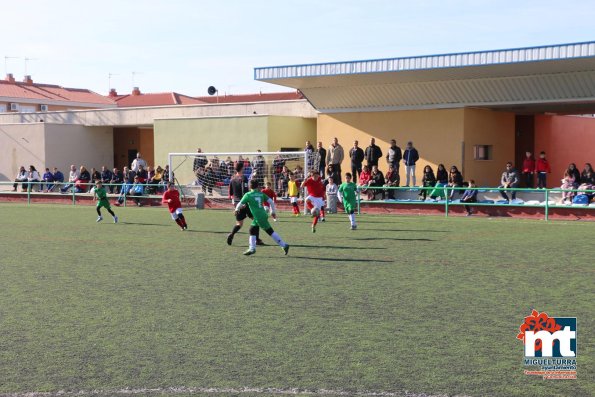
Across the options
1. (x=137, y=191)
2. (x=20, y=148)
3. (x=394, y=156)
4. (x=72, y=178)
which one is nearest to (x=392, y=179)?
(x=394, y=156)

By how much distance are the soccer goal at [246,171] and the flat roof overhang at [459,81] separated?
113 inches

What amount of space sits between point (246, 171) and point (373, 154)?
4.81m

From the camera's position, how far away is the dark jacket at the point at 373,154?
2764cm

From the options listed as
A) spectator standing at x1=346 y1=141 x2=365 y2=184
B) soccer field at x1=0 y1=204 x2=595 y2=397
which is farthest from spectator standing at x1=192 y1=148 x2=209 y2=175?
soccer field at x1=0 y1=204 x2=595 y2=397

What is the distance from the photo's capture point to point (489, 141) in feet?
95.9

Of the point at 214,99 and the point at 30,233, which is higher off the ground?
the point at 214,99

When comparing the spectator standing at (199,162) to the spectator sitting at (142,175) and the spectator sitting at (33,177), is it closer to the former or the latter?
the spectator sitting at (142,175)

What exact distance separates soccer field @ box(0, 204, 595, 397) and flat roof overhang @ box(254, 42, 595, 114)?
915 cm

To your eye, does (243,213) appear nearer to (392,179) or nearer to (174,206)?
(174,206)

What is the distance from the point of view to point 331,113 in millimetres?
30859

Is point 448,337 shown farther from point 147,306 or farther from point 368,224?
point 368,224

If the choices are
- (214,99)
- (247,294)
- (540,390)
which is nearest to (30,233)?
(247,294)

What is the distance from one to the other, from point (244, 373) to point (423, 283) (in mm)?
5074

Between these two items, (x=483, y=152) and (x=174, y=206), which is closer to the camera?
(x=174, y=206)
